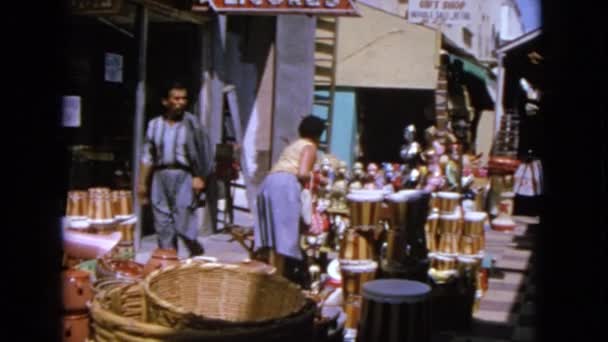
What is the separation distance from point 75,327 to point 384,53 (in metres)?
14.1

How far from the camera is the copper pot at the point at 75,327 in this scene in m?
3.57

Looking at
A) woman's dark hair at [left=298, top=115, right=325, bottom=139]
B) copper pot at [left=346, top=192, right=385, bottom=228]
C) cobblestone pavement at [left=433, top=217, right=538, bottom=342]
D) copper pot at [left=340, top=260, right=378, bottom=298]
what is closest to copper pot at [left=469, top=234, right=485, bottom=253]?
cobblestone pavement at [left=433, top=217, right=538, bottom=342]

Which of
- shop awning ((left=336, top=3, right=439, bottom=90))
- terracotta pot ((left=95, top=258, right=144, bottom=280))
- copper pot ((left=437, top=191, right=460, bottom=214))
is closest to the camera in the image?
terracotta pot ((left=95, top=258, right=144, bottom=280))

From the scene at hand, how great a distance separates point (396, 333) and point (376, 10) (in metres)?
13.4

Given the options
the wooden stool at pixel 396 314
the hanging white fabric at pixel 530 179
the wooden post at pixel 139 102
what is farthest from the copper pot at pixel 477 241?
the hanging white fabric at pixel 530 179

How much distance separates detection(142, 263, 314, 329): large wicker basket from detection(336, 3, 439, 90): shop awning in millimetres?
13946

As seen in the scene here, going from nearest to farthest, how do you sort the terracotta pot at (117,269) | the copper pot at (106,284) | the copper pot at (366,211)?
the copper pot at (106,284) → the terracotta pot at (117,269) → the copper pot at (366,211)

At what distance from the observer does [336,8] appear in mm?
8234

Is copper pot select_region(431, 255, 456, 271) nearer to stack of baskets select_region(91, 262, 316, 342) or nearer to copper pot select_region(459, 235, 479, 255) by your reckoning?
copper pot select_region(459, 235, 479, 255)

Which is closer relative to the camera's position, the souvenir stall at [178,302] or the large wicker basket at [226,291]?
the souvenir stall at [178,302]

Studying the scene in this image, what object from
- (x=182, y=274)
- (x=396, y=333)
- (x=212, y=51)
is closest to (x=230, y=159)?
(x=212, y=51)

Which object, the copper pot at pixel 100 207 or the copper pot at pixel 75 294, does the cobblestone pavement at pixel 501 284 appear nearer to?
the copper pot at pixel 100 207

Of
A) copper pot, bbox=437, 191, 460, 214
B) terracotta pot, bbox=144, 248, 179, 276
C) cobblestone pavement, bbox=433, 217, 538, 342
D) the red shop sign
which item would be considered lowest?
cobblestone pavement, bbox=433, 217, 538, 342

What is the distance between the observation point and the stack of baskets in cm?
252
